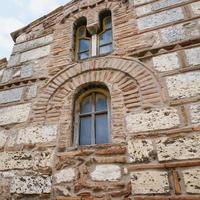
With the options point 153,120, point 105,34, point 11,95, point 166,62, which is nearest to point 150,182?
point 153,120

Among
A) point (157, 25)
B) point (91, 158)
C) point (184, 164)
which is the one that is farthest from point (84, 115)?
point (157, 25)

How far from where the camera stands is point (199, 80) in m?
2.87

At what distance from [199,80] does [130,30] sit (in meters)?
1.58

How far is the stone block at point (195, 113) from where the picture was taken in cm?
262

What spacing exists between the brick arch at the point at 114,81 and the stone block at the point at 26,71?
585 mm

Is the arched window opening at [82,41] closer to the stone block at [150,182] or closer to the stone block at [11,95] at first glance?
the stone block at [11,95]

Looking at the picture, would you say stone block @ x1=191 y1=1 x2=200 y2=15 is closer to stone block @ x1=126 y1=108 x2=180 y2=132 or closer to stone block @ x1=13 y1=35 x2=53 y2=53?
stone block @ x1=126 y1=108 x2=180 y2=132

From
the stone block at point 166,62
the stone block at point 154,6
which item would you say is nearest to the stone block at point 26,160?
the stone block at point 166,62

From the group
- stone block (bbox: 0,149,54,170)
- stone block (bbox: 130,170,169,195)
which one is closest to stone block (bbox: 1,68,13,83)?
stone block (bbox: 0,149,54,170)

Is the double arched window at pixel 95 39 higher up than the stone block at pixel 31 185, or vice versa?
the double arched window at pixel 95 39

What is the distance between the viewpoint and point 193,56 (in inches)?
123

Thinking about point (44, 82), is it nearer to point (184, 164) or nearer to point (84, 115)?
point (84, 115)

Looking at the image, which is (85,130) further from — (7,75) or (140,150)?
(7,75)

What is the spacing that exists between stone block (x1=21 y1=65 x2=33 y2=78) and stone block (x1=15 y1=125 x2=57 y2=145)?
1156 millimetres
